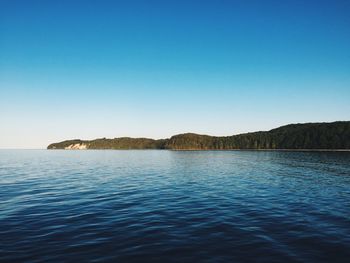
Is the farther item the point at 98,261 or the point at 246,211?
the point at 246,211

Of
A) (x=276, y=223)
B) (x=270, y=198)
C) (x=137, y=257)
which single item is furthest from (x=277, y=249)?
(x=270, y=198)

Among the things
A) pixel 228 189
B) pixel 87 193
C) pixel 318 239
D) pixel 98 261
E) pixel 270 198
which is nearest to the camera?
pixel 98 261

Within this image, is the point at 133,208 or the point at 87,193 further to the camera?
the point at 87,193

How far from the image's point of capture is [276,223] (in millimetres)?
20031

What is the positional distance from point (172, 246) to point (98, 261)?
4258 millimetres

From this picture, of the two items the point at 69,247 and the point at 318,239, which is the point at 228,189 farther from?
the point at 69,247

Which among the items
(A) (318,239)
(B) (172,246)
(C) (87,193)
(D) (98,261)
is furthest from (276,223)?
(C) (87,193)

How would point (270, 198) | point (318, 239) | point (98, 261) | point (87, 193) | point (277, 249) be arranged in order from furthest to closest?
point (87, 193), point (270, 198), point (318, 239), point (277, 249), point (98, 261)

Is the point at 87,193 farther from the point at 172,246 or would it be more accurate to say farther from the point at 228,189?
the point at 172,246

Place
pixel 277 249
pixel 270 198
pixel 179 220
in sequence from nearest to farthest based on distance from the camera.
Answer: pixel 277 249 → pixel 179 220 → pixel 270 198

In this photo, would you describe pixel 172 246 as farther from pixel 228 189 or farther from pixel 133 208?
pixel 228 189

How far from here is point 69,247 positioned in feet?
49.2

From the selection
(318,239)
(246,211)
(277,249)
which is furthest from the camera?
(246,211)

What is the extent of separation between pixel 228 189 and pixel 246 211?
12.5m
